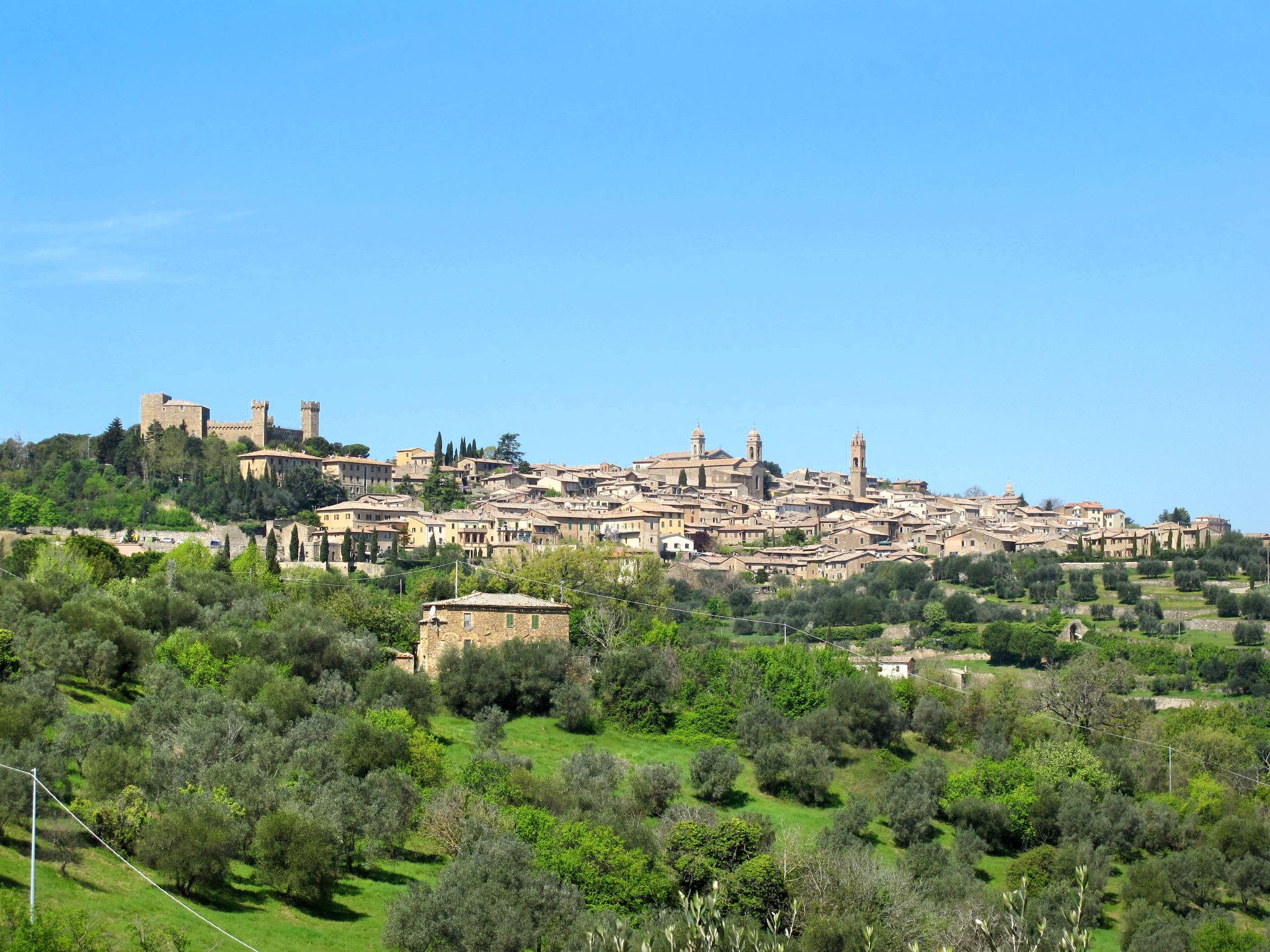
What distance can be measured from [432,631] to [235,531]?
157 ft

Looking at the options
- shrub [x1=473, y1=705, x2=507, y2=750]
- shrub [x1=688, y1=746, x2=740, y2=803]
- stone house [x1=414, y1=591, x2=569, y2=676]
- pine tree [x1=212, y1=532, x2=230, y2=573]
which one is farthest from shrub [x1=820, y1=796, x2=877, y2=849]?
pine tree [x1=212, y1=532, x2=230, y2=573]

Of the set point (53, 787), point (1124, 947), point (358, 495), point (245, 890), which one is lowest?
point (1124, 947)

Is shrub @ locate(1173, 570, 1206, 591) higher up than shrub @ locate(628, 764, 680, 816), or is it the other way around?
shrub @ locate(1173, 570, 1206, 591)

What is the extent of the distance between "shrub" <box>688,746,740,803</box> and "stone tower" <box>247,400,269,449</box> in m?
78.4

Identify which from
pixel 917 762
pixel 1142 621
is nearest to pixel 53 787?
pixel 917 762

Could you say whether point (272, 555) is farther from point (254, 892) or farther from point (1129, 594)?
point (254, 892)

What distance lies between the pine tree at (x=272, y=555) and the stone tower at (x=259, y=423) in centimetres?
2626

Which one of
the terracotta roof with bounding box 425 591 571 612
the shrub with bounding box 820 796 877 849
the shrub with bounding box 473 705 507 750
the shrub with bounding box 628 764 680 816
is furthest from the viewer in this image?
the terracotta roof with bounding box 425 591 571 612

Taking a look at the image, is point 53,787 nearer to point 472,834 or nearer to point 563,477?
point 472,834

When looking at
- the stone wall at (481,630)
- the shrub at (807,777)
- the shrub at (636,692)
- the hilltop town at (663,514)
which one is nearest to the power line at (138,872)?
the shrub at (807,777)

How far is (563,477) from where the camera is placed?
119 meters

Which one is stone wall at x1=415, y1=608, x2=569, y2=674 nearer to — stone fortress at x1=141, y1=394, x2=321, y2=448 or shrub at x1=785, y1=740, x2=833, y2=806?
shrub at x1=785, y1=740, x2=833, y2=806

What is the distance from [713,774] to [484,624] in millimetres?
9769

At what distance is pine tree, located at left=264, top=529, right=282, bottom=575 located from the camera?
64625mm
